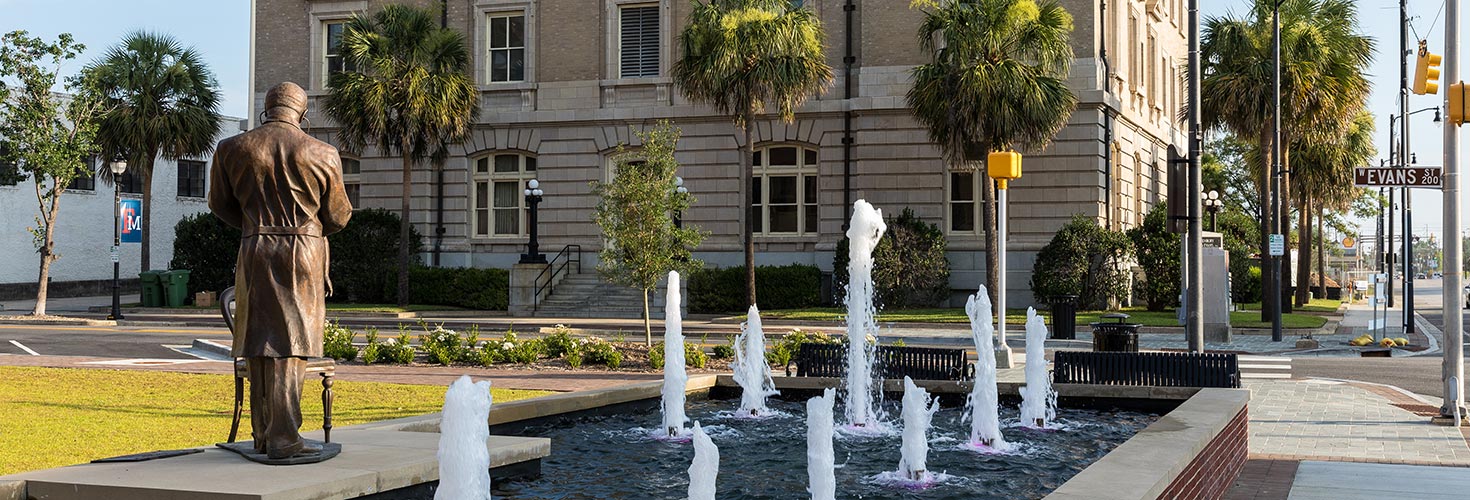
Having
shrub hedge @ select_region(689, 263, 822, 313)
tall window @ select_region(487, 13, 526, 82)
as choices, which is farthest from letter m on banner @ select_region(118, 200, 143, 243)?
shrub hedge @ select_region(689, 263, 822, 313)

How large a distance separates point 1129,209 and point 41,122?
1272 inches

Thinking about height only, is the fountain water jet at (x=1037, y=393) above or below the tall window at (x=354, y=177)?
below

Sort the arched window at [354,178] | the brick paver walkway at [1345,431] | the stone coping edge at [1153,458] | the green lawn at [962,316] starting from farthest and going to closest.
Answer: the arched window at [354,178] < the green lawn at [962,316] < the brick paver walkway at [1345,431] < the stone coping edge at [1153,458]

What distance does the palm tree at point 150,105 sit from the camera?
143ft

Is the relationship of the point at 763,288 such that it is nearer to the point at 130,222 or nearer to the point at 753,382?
the point at 753,382

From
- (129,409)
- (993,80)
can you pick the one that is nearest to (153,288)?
(993,80)

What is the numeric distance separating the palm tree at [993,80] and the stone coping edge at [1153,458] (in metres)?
21.5

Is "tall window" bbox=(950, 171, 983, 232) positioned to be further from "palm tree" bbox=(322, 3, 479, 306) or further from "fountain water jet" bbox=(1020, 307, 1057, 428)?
"fountain water jet" bbox=(1020, 307, 1057, 428)

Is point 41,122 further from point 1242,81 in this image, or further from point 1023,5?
point 1242,81

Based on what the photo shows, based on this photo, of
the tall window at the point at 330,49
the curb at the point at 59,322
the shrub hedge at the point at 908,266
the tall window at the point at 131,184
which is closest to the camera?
the shrub hedge at the point at 908,266

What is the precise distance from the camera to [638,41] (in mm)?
40781

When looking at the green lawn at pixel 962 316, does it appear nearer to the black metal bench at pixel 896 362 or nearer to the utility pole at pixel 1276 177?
the utility pole at pixel 1276 177

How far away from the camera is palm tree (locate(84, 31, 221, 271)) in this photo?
43.5m

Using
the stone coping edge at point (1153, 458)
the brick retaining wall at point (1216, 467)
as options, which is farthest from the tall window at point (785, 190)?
the stone coping edge at point (1153, 458)
